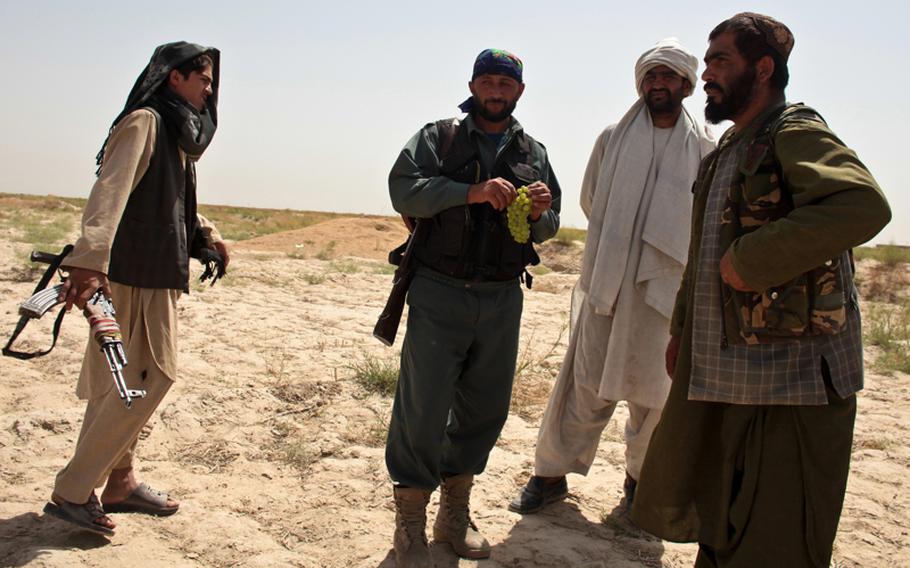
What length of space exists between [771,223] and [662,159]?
1.58 meters

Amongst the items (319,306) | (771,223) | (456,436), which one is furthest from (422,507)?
(319,306)

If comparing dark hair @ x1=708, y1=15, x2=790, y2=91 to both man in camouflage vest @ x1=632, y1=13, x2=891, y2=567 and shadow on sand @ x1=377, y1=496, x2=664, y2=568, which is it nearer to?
man in camouflage vest @ x1=632, y1=13, x2=891, y2=567

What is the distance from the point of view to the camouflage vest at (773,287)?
7.60ft

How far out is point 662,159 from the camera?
3785mm

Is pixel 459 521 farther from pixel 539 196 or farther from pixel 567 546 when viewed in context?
pixel 539 196

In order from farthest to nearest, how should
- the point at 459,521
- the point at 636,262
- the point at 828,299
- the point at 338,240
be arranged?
1. the point at 338,240
2. the point at 636,262
3. the point at 459,521
4. the point at 828,299

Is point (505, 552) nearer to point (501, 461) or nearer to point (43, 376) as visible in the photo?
point (501, 461)

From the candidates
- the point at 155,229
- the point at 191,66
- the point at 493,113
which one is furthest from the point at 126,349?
the point at 493,113

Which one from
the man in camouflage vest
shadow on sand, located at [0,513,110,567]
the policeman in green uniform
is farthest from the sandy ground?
the man in camouflage vest

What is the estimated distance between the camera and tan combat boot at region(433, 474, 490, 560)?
341cm

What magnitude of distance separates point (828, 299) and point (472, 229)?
139 centimetres

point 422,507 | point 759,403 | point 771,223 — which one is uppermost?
point 771,223

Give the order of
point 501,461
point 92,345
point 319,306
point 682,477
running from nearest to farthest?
1. point 682,477
2. point 92,345
3. point 501,461
4. point 319,306

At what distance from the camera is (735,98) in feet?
8.41
